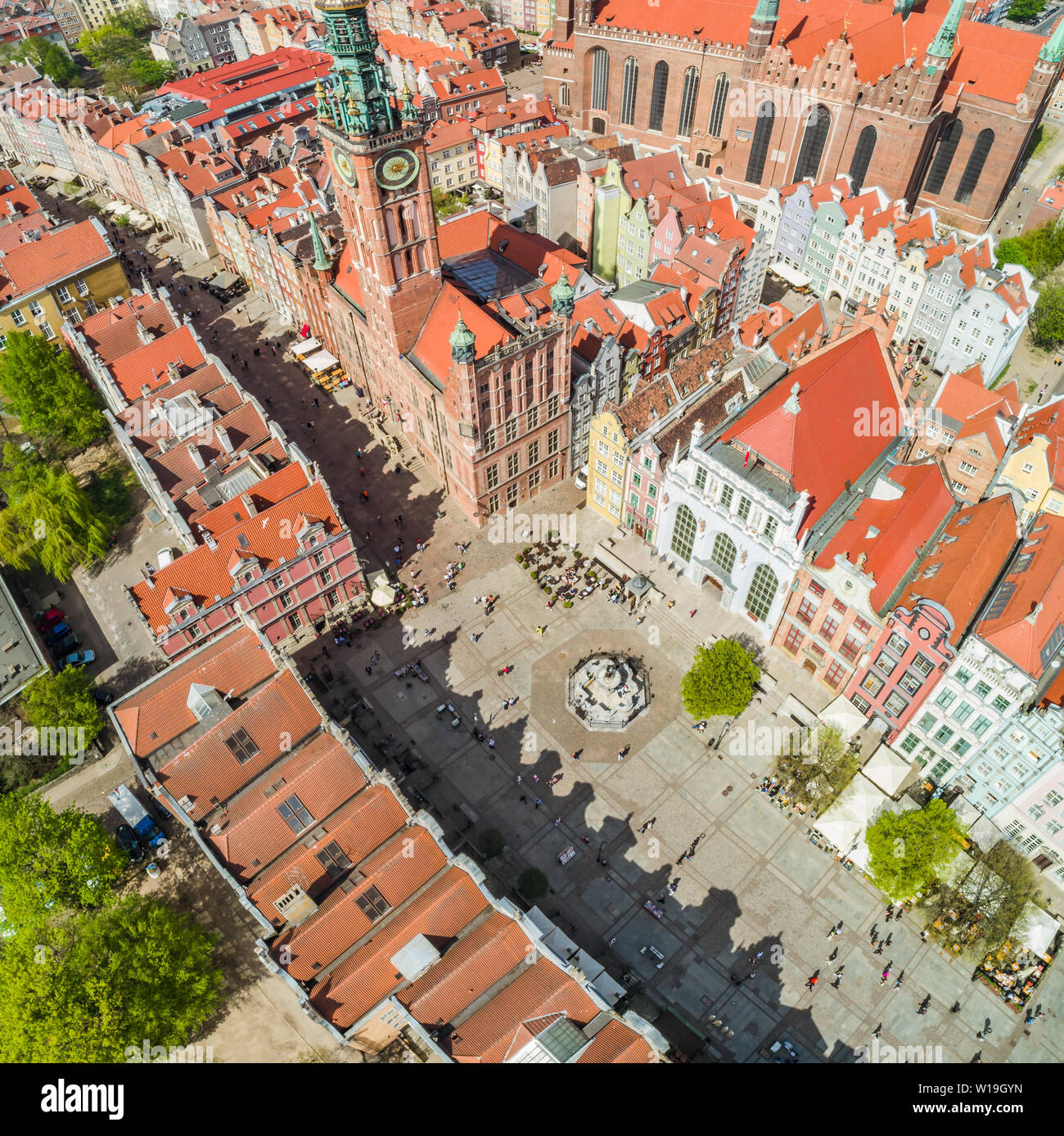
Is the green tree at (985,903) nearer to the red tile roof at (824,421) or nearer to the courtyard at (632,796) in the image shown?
the courtyard at (632,796)

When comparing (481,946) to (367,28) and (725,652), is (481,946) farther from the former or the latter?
(367,28)

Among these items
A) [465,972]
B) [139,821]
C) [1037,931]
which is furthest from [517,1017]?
[1037,931]

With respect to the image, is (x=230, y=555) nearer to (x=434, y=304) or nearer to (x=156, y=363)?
(x=156, y=363)

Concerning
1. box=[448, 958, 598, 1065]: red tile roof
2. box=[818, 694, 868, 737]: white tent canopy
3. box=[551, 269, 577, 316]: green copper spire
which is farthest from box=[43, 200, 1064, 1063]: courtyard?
box=[551, 269, 577, 316]: green copper spire

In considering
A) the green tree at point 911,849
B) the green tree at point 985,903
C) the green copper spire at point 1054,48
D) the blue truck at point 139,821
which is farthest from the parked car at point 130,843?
the green copper spire at point 1054,48

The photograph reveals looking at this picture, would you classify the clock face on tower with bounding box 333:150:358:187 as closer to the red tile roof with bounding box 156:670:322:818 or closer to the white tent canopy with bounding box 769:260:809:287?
the red tile roof with bounding box 156:670:322:818
